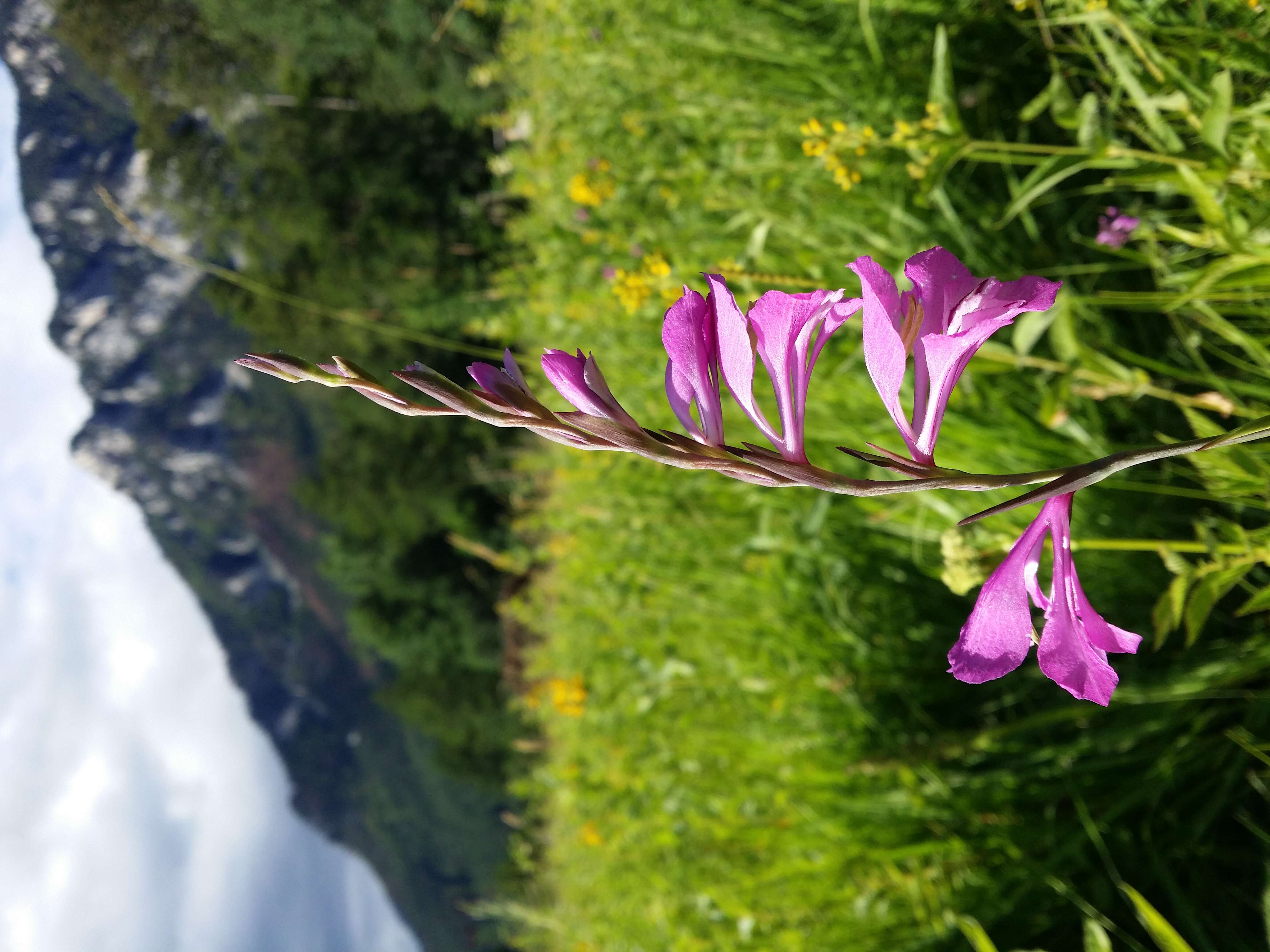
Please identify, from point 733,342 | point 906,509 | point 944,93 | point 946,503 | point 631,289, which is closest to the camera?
point 733,342

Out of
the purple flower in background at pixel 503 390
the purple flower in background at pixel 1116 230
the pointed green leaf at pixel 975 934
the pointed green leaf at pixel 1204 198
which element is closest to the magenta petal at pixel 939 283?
the purple flower in background at pixel 503 390

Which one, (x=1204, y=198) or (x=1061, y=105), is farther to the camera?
(x=1061, y=105)

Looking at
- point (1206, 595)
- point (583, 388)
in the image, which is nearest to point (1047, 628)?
point (583, 388)

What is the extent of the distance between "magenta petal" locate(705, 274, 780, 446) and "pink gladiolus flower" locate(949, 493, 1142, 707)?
19 centimetres

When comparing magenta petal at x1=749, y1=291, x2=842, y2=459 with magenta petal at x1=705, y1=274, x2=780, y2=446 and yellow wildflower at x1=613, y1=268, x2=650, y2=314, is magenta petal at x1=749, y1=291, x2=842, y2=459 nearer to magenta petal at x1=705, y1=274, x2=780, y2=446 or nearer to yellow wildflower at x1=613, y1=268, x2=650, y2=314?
magenta petal at x1=705, y1=274, x2=780, y2=446

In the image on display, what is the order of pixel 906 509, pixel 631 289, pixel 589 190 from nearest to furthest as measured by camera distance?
pixel 906 509 < pixel 631 289 < pixel 589 190

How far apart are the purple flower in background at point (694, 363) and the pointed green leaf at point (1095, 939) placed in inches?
45.0

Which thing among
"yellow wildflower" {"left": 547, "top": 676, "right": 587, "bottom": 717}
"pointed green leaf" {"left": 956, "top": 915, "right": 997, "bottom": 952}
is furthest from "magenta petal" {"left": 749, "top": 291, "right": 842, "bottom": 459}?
"yellow wildflower" {"left": 547, "top": 676, "right": 587, "bottom": 717}

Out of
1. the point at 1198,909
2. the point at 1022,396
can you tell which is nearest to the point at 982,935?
the point at 1198,909

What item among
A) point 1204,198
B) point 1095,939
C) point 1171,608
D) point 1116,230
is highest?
point 1204,198

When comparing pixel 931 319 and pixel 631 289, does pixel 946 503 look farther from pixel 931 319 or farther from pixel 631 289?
pixel 931 319

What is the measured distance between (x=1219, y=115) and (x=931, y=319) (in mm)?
664

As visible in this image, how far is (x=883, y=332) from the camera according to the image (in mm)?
452

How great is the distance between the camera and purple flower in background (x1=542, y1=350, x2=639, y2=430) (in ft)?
1.52
